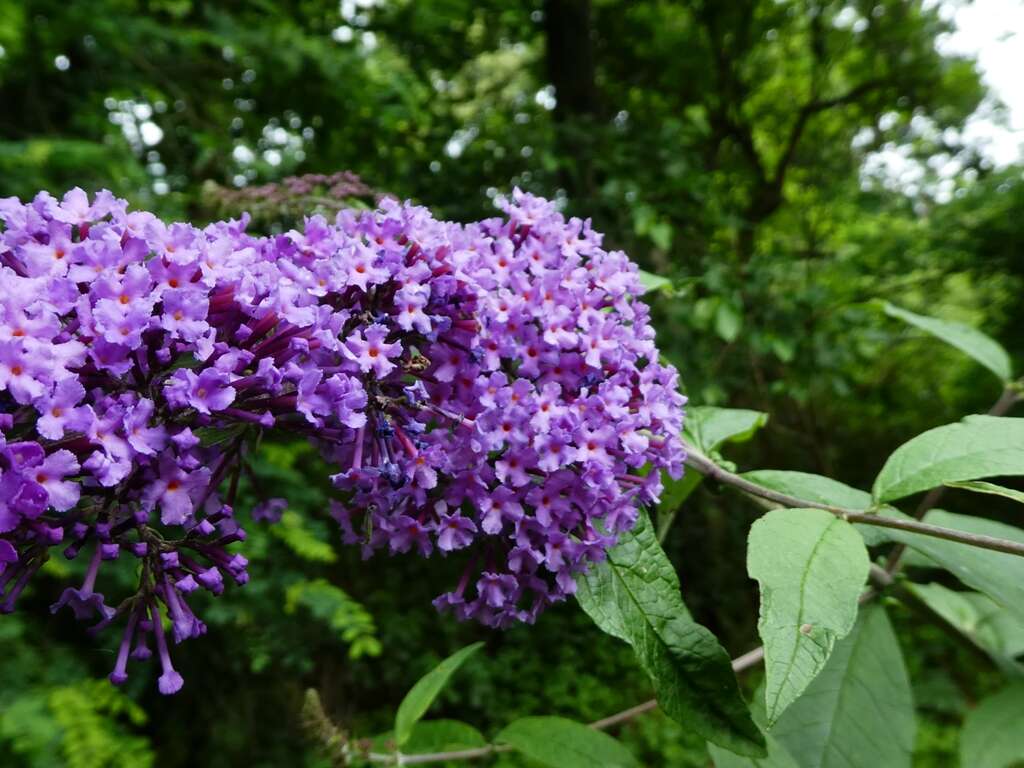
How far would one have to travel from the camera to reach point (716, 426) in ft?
3.91

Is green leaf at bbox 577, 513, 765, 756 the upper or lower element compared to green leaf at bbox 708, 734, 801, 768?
upper

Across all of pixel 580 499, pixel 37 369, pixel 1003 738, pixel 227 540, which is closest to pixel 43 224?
pixel 37 369

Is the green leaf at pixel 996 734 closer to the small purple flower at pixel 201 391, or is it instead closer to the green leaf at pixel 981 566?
the green leaf at pixel 981 566

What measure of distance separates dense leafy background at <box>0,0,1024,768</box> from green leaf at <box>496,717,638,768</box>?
42cm

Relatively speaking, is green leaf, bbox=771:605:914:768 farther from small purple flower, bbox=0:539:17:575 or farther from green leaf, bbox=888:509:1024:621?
small purple flower, bbox=0:539:17:575

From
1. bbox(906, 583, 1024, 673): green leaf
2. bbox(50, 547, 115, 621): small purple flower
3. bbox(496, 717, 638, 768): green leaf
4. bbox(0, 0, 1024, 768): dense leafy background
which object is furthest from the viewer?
bbox(0, 0, 1024, 768): dense leafy background

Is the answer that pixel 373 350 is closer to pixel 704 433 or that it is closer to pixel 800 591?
pixel 800 591

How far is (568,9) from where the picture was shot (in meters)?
3.55

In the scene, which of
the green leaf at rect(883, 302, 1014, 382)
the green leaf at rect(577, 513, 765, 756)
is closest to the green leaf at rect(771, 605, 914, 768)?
the green leaf at rect(577, 513, 765, 756)

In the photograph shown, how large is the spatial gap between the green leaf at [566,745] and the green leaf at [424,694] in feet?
0.45

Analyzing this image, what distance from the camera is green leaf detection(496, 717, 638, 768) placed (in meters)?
1.12

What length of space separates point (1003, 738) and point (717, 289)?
1383 millimetres

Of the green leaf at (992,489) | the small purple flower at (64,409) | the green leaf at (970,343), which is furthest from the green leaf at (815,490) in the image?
the small purple flower at (64,409)

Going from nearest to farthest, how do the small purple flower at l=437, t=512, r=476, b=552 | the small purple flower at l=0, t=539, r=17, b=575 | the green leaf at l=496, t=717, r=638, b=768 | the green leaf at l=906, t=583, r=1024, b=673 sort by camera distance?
the small purple flower at l=0, t=539, r=17, b=575 < the small purple flower at l=437, t=512, r=476, b=552 < the green leaf at l=496, t=717, r=638, b=768 < the green leaf at l=906, t=583, r=1024, b=673
